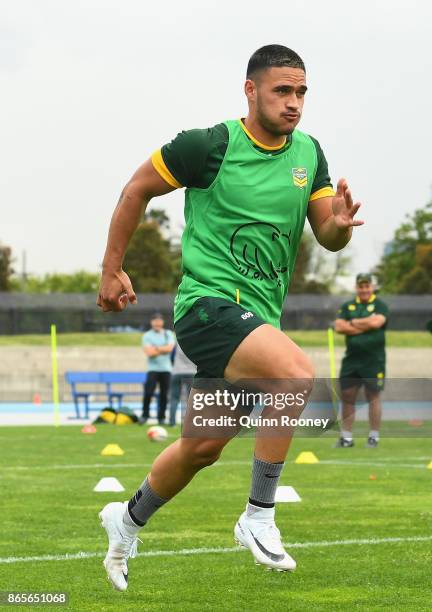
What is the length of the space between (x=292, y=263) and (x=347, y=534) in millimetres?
2621

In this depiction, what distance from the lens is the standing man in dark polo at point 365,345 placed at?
49.1 feet

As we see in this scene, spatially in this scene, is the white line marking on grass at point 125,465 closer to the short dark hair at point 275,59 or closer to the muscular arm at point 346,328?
the muscular arm at point 346,328

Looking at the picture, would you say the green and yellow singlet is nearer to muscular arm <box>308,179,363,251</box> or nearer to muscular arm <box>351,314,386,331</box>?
muscular arm <box>308,179,363,251</box>

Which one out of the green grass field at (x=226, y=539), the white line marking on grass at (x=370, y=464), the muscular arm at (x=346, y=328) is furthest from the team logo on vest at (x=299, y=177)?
the muscular arm at (x=346, y=328)

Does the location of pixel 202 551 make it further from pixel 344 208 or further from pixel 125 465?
pixel 125 465

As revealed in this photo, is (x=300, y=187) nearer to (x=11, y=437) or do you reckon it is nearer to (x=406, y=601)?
(x=406, y=601)

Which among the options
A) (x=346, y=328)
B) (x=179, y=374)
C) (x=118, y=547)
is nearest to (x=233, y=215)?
(x=118, y=547)

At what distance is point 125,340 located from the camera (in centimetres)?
5231

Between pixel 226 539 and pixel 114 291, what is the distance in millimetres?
2626

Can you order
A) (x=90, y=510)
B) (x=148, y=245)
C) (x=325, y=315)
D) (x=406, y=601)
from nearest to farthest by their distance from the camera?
(x=406, y=601) → (x=90, y=510) → (x=325, y=315) → (x=148, y=245)

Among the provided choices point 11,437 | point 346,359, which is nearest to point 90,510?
point 346,359

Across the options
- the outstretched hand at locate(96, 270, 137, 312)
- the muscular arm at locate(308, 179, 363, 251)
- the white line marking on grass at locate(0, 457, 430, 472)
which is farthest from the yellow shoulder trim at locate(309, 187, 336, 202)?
the white line marking on grass at locate(0, 457, 430, 472)

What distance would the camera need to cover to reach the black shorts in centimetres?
515

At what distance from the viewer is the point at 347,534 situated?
7629mm
